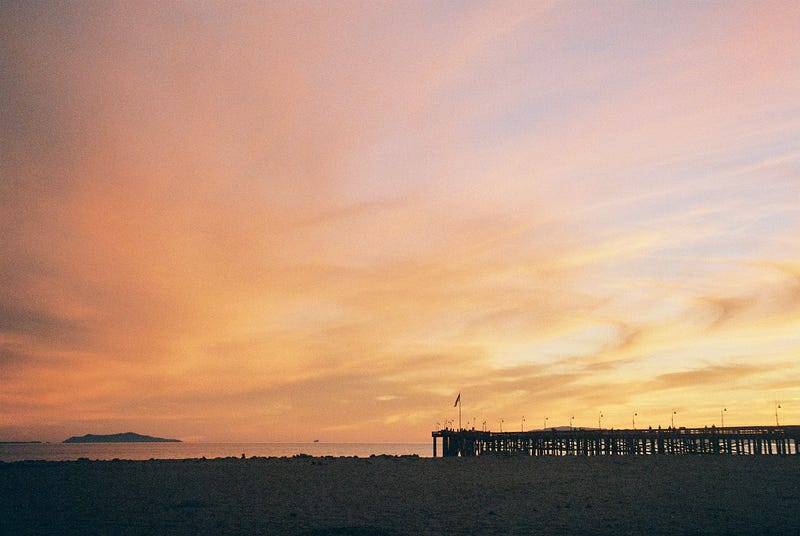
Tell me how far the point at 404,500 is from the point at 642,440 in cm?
8034

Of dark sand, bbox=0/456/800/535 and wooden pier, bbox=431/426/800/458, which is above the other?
dark sand, bbox=0/456/800/535

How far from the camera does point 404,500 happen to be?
109ft

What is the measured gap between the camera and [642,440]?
336 ft

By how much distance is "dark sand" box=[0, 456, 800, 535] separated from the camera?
25641mm

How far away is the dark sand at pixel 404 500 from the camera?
25641 millimetres

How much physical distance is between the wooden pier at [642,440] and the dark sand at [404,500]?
4025cm

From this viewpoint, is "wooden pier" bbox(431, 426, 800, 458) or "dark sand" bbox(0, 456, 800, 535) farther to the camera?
"wooden pier" bbox(431, 426, 800, 458)

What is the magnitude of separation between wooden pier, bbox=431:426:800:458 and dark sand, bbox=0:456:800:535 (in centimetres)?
4025

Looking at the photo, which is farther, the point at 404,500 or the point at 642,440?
the point at 642,440

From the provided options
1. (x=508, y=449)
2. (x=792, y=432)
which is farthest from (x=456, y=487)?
(x=508, y=449)

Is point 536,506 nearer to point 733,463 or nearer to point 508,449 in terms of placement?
point 733,463

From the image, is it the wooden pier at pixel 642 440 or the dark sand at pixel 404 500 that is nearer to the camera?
the dark sand at pixel 404 500

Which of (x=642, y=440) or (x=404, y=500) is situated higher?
(x=404, y=500)

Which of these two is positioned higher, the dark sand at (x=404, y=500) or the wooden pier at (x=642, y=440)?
the dark sand at (x=404, y=500)
